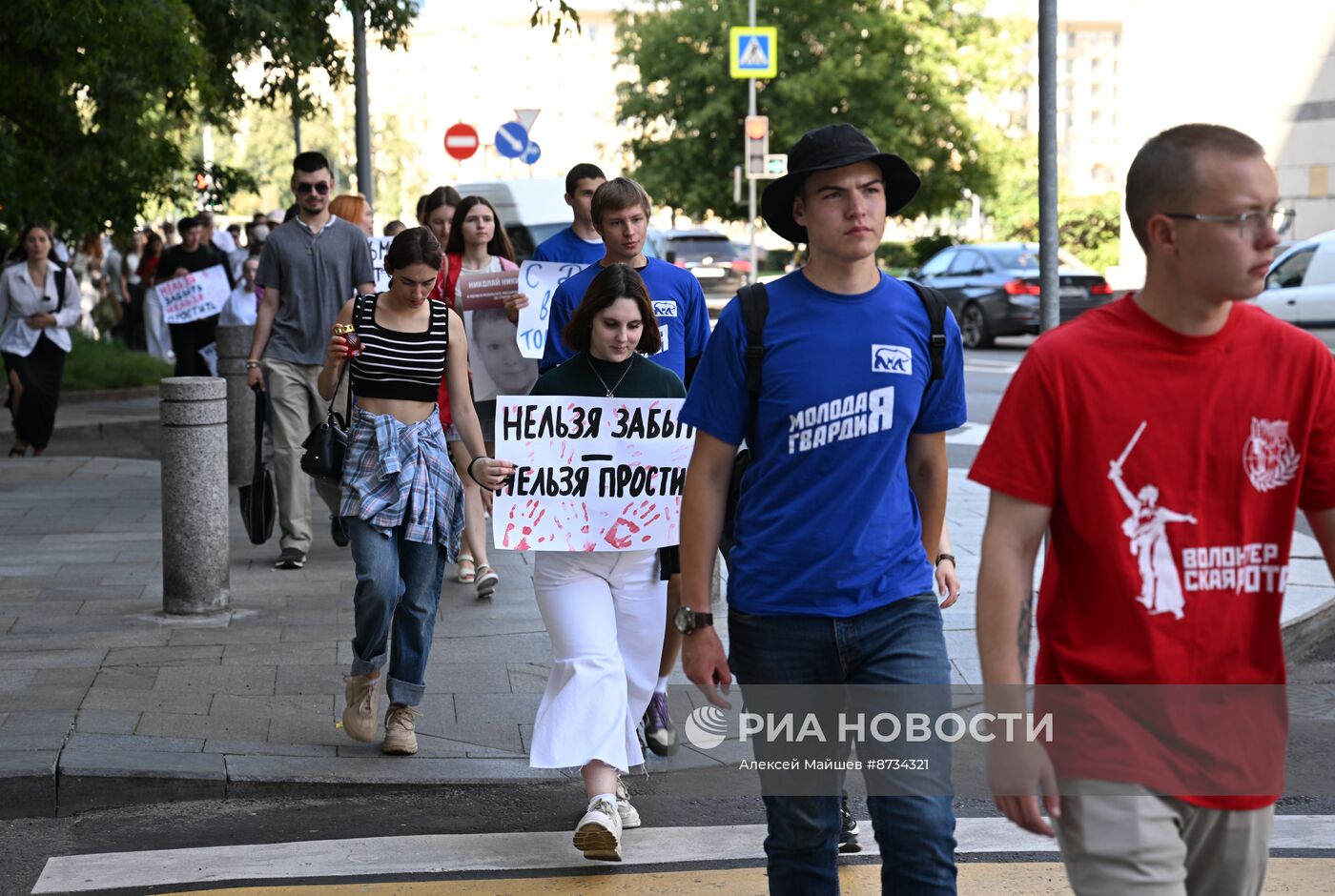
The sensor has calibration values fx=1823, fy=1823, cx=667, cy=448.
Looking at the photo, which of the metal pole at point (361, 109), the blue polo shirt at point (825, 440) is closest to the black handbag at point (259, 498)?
the blue polo shirt at point (825, 440)

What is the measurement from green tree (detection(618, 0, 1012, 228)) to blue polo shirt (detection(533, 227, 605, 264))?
36.8m

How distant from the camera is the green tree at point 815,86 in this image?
145 feet

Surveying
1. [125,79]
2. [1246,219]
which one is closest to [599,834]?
[1246,219]

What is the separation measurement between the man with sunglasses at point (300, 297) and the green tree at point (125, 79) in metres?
4.07

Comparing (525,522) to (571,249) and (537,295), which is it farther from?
(537,295)

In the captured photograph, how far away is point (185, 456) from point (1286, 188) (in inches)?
1277

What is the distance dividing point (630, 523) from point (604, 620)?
280 millimetres

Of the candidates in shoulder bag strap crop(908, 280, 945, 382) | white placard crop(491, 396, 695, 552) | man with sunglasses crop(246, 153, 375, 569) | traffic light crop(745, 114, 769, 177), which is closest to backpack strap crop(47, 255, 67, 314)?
man with sunglasses crop(246, 153, 375, 569)

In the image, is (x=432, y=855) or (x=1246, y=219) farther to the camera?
(x=432, y=855)

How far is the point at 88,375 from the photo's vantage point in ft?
65.0

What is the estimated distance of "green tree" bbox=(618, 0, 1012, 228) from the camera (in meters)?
44.2

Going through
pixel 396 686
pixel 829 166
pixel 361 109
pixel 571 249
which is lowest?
pixel 396 686

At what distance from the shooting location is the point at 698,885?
467 cm

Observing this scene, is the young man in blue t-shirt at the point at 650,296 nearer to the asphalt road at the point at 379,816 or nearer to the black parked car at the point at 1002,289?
the asphalt road at the point at 379,816
